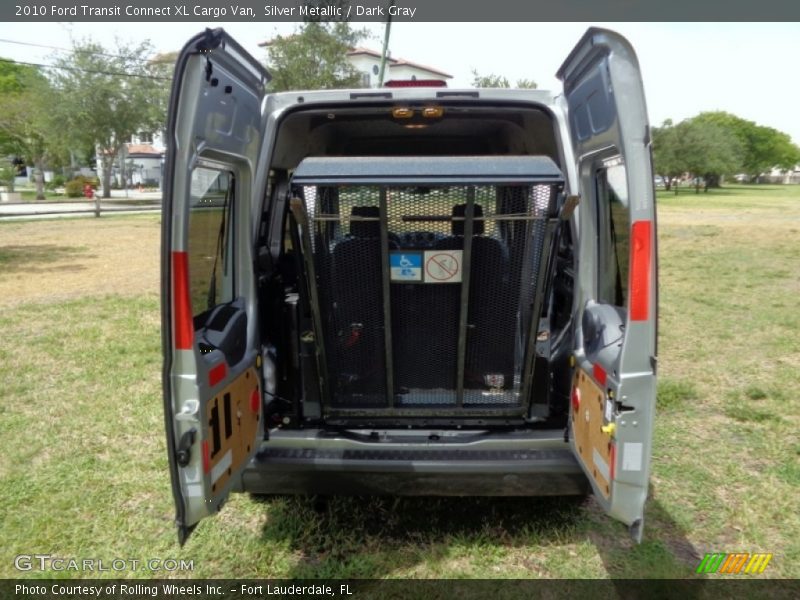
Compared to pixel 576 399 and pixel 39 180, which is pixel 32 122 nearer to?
pixel 39 180

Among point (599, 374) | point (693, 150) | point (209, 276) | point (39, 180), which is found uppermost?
point (693, 150)

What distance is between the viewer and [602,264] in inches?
113

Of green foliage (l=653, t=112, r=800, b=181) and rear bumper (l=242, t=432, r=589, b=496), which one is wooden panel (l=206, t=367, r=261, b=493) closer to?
rear bumper (l=242, t=432, r=589, b=496)

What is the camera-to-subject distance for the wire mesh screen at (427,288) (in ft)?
7.92

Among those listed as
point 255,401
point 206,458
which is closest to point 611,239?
point 255,401

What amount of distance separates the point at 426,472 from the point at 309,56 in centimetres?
2432

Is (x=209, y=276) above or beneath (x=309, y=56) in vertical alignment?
beneath

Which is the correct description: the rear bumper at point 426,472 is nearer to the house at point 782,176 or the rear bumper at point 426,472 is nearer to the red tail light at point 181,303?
the red tail light at point 181,303

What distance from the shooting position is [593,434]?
247 centimetres

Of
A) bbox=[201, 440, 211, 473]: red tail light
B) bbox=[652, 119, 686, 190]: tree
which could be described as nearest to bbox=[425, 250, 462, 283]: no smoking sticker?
bbox=[201, 440, 211, 473]: red tail light

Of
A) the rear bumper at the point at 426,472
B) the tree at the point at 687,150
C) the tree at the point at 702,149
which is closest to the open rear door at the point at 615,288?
the rear bumper at the point at 426,472

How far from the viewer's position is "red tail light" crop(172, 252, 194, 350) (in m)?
2.17

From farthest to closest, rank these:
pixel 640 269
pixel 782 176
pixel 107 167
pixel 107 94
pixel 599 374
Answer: pixel 782 176 < pixel 107 167 < pixel 107 94 < pixel 599 374 < pixel 640 269

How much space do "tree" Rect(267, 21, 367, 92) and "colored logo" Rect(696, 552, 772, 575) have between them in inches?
925
